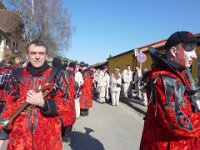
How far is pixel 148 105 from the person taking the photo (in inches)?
96.9

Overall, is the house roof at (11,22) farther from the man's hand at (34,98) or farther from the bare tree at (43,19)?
the man's hand at (34,98)

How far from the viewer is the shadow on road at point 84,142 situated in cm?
613

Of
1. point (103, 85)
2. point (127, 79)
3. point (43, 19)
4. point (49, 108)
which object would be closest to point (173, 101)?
point (49, 108)

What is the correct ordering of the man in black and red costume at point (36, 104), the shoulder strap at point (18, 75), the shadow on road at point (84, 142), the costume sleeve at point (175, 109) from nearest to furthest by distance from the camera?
1. the costume sleeve at point (175, 109)
2. the man in black and red costume at point (36, 104)
3. the shoulder strap at point (18, 75)
4. the shadow on road at point (84, 142)

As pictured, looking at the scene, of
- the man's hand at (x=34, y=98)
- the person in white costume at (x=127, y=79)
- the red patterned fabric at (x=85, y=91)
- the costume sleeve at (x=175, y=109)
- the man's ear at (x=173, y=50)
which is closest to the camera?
the costume sleeve at (x=175, y=109)

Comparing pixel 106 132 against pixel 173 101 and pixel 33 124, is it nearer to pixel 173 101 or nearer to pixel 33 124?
pixel 33 124

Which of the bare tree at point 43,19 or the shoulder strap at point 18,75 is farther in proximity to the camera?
the bare tree at point 43,19

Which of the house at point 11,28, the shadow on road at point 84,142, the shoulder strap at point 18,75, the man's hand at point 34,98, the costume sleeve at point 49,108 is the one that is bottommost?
the shadow on road at point 84,142

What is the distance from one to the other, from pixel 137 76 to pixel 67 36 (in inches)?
715

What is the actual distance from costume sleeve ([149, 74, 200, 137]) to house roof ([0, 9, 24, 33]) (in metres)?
30.1

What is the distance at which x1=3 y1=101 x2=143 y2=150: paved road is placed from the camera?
6281 mm

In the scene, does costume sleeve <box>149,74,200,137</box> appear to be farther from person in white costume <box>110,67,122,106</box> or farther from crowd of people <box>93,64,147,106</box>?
person in white costume <box>110,67,122,106</box>

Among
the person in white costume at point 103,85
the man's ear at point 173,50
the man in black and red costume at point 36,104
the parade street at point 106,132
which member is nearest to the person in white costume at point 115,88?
the person in white costume at point 103,85

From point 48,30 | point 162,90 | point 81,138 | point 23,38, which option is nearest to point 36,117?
point 162,90
